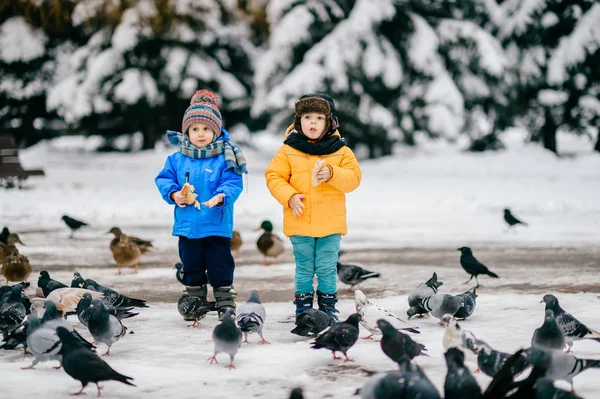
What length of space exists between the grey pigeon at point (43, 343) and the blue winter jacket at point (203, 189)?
1652 millimetres

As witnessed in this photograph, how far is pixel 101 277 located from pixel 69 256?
6.20 feet

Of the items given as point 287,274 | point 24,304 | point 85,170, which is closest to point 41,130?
point 85,170

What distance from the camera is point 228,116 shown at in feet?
92.3

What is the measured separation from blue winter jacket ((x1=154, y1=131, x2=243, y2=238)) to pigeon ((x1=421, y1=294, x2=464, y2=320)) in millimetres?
1677

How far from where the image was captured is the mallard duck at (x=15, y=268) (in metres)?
7.91

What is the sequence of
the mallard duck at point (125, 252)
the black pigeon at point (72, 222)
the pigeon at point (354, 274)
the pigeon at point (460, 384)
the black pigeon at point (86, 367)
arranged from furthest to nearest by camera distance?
the black pigeon at point (72, 222) < the mallard duck at point (125, 252) < the pigeon at point (354, 274) < the black pigeon at point (86, 367) < the pigeon at point (460, 384)

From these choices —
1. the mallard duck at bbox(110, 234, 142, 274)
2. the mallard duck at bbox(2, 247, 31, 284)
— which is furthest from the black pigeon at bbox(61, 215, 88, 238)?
the mallard duck at bbox(2, 247, 31, 284)

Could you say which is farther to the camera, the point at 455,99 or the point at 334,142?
the point at 455,99

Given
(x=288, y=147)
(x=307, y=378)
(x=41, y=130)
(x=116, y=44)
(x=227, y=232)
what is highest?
(x=116, y=44)

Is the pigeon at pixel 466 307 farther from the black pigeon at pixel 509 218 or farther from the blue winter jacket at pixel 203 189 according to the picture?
the black pigeon at pixel 509 218

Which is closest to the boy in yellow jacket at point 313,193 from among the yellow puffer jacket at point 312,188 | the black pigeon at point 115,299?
the yellow puffer jacket at point 312,188

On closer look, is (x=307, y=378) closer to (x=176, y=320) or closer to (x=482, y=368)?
(x=482, y=368)

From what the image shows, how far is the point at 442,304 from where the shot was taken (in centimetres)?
591

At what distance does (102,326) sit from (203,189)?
1.56m
